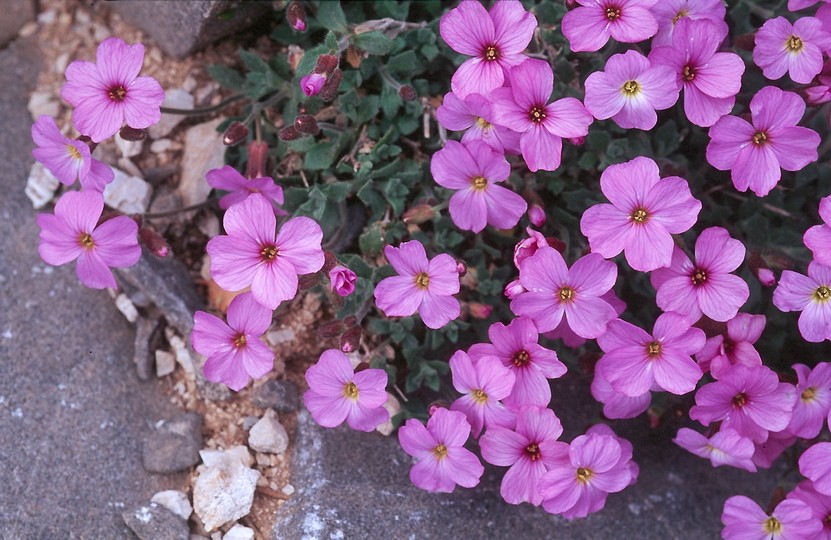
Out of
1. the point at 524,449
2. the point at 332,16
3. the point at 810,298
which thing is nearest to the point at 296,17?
the point at 332,16

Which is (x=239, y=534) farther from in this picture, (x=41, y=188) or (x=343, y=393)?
(x=41, y=188)

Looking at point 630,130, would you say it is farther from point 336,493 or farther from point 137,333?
point 137,333

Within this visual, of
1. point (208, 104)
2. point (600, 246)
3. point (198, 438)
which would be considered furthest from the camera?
point (208, 104)

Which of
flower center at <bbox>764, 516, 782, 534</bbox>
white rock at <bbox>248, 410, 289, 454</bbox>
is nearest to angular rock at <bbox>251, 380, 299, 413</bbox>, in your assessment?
white rock at <bbox>248, 410, 289, 454</bbox>

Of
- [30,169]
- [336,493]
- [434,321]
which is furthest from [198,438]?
[30,169]

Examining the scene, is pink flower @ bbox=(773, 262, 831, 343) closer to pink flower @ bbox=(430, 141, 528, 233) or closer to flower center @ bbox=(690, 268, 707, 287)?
flower center @ bbox=(690, 268, 707, 287)
